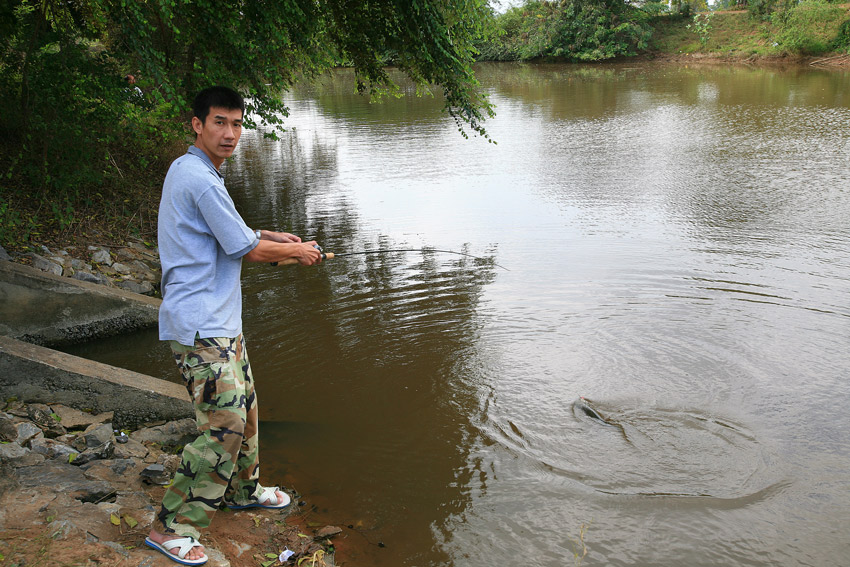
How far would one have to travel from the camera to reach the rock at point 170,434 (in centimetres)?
452

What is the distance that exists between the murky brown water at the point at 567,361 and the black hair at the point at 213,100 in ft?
7.83

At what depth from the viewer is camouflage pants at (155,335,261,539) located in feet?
9.77

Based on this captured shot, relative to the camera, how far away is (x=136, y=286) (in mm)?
A: 7785

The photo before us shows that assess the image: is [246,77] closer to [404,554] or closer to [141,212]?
[141,212]

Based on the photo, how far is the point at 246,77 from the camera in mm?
9492

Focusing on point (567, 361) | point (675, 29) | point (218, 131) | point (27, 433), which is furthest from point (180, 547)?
point (675, 29)

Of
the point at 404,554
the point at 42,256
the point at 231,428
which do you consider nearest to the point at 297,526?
the point at 404,554

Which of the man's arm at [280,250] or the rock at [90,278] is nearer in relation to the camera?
the man's arm at [280,250]

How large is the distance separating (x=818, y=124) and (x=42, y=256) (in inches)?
684

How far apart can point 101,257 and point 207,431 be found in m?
5.78

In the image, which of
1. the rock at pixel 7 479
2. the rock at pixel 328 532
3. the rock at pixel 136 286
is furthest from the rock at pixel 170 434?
the rock at pixel 136 286

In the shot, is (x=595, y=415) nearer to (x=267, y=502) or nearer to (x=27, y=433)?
(x=267, y=502)

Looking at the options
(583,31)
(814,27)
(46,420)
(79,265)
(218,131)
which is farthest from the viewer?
(583,31)

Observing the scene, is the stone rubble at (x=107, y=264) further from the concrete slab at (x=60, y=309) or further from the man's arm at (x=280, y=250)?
the man's arm at (x=280, y=250)
